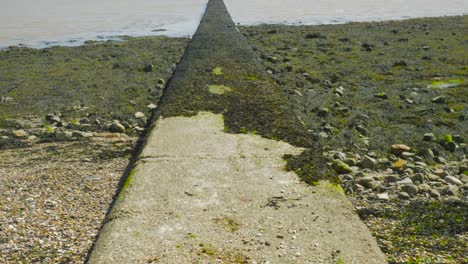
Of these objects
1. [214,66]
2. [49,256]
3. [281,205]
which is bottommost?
[49,256]

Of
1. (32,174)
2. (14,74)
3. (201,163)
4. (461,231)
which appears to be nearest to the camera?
(461,231)

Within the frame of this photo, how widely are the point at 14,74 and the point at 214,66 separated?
7675mm

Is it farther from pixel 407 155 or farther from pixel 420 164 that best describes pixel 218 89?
pixel 420 164

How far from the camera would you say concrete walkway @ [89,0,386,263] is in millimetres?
4305

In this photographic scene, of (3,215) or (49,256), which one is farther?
(3,215)

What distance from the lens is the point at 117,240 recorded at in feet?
14.8

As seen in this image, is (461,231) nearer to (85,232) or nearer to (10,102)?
(85,232)

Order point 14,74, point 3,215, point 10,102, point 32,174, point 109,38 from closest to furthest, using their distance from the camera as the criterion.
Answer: point 3,215
point 32,174
point 10,102
point 14,74
point 109,38

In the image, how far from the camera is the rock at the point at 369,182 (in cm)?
616

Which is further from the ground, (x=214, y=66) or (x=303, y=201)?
(x=214, y=66)

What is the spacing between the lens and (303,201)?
5168 mm

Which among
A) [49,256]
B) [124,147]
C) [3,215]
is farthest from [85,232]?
[124,147]

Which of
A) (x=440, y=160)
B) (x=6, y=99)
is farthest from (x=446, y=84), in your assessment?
(x=6, y=99)

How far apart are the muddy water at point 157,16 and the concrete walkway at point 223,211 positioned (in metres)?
18.1
